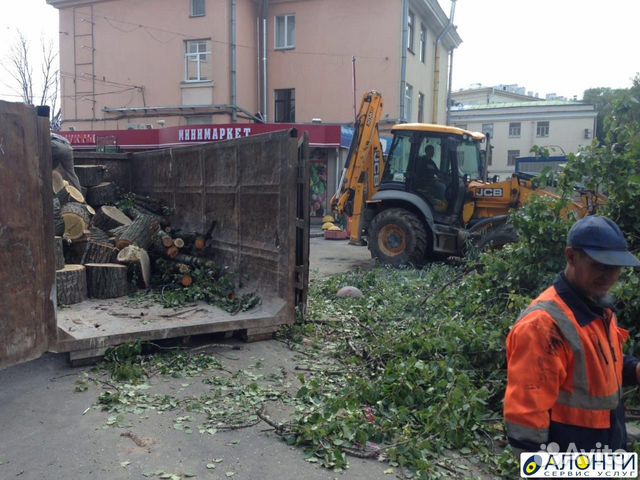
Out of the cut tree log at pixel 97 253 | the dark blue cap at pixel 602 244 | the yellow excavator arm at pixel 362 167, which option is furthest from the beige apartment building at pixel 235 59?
the dark blue cap at pixel 602 244

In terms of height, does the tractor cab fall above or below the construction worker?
above

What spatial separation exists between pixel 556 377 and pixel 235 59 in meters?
23.3

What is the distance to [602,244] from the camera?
2.15 m

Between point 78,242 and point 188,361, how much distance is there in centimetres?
290

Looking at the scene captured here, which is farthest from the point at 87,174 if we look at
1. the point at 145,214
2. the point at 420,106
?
the point at 420,106

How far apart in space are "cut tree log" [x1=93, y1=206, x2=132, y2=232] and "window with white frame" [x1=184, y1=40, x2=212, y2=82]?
16.8 m

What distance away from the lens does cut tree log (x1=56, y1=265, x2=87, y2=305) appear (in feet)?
20.3

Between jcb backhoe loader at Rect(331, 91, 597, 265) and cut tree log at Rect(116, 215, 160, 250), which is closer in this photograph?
cut tree log at Rect(116, 215, 160, 250)

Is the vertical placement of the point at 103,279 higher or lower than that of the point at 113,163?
lower

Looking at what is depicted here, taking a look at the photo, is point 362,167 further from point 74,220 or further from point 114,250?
point 74,220

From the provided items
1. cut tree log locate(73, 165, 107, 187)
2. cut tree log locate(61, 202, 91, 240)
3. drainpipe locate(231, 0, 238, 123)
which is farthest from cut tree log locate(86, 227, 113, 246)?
drainpipe locate(231, 0, 238, 123)

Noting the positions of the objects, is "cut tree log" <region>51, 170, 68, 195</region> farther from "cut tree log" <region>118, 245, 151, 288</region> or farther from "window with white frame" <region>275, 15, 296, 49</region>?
"window with white frame" <region>275, 15, 296, 49</region>

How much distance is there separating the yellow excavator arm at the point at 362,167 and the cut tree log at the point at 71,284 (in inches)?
242

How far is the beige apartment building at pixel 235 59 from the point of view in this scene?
23297 mm
